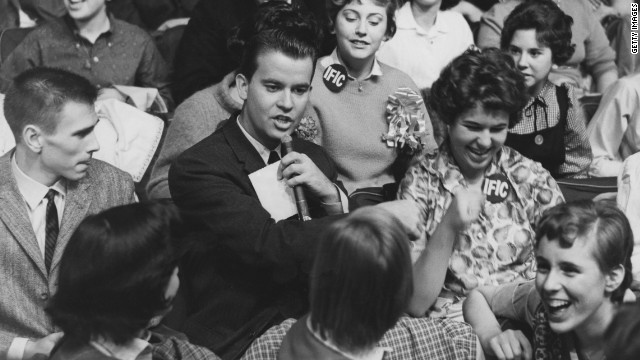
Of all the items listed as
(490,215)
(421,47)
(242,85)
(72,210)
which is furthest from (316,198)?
(421,47)

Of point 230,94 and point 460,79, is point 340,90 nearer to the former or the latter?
point 230,94

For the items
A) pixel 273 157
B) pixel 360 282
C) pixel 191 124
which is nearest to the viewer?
pixel 360 282

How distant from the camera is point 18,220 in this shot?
8.43 feet

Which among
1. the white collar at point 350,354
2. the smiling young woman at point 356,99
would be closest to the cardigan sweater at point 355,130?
the smiling young woman at point 356,99

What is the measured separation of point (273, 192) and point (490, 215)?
0.61 m

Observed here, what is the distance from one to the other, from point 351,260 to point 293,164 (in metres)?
0.71

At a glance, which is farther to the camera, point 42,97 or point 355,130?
point 355,130

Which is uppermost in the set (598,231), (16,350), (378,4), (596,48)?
(378,4)

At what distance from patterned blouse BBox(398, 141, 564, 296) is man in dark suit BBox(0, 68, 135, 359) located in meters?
0.82

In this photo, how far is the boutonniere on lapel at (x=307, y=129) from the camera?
3.19 meters

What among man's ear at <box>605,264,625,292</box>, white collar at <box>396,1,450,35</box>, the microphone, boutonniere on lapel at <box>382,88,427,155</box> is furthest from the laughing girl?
white collar at <box>396,1,450,35</box>

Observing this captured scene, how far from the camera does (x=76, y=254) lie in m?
1.98

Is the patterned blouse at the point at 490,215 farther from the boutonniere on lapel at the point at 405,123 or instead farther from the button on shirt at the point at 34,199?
the button on shirt at the point at 34,199

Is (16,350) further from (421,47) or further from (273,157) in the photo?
(421,47)
